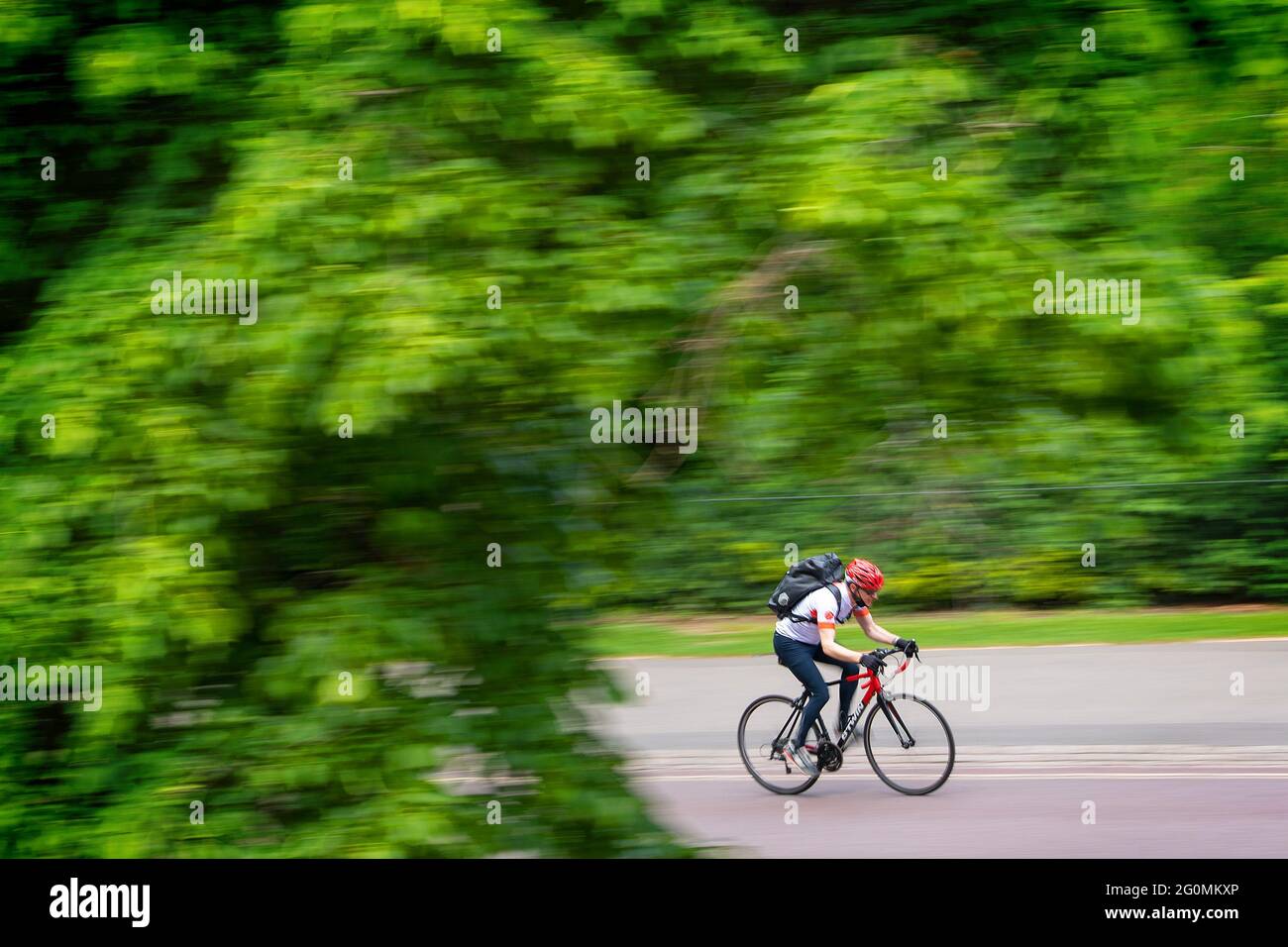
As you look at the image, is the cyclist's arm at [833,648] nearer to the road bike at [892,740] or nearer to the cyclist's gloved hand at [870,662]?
the cyclist's gloved hand at [870,662]

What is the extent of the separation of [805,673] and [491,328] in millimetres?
6098

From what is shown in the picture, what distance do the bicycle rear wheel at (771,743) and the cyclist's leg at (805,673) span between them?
0.13 meters

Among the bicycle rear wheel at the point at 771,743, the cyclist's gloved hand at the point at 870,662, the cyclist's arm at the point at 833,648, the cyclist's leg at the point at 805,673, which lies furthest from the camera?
the bicycle rear wheel at the point at 771,743

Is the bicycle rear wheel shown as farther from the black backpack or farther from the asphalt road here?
the black backpack

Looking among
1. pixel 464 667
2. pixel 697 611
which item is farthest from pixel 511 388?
pixel 697 611

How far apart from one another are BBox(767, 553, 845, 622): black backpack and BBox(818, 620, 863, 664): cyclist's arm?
282 millimetres

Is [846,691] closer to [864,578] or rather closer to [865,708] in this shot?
[865,708]

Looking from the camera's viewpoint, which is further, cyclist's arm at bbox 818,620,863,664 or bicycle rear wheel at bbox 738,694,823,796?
bicycle rear wheel at bbox 738,694,823,796

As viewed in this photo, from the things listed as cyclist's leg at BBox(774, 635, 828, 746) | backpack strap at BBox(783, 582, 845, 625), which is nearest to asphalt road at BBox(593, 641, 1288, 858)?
cyclist's leg at BBox(774, 635, 828, 746)

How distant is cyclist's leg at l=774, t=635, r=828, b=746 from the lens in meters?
8.62

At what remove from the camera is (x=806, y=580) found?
316 inches

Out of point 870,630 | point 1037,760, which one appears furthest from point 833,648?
point 1037,760

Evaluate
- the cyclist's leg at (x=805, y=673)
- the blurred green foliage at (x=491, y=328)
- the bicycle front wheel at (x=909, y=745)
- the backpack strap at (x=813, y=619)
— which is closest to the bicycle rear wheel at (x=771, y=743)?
the cyclist's leg at (x=805, y=673)

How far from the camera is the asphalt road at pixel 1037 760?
7988mm
